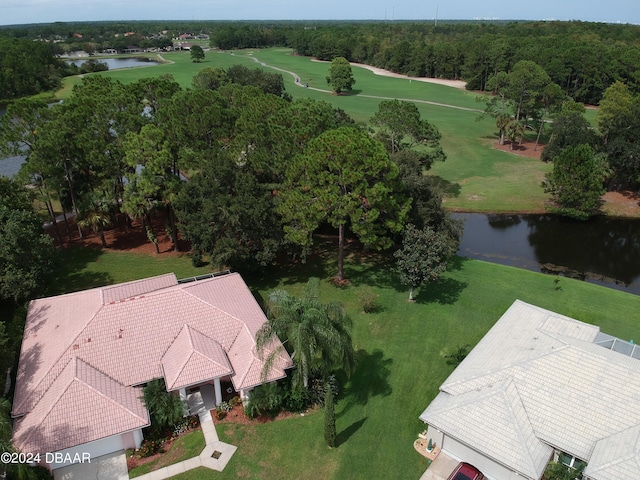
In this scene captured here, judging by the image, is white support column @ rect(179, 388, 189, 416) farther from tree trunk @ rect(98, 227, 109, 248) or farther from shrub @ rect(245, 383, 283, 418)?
tree trunk @ rect(98, 227, 109, 248)

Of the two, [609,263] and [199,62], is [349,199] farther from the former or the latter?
[199,62]

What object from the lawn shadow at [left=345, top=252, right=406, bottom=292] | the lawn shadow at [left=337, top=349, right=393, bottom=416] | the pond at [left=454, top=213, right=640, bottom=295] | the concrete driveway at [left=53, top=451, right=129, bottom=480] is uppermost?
the lawn shadow at [left=345, top=252, right=406, bottom=292]

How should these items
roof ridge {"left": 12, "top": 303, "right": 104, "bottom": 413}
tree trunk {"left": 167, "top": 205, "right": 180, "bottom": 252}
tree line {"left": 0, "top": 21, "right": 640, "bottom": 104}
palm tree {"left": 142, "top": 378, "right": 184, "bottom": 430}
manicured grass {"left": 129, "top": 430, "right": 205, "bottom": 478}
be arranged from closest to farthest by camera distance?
1. manicured grass {"left": 129, "top": 430, "right": 205, "bottom": 478}
2. roof ridge {"left": 12, "top": 303, "right": 104, "bottom": 413}
3. palm tree {"left": 142, "top": 378, "right": 184, "bottom": 430}
4. tree trunk {"left": 167, "top": 205, "right": 180, "bottom": 252}
5. tree line {"left": 0, "top": 21, "right": 640, "bottom": 104}

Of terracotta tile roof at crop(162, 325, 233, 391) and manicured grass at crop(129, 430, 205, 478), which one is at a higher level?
terracotta tile roof at crop(162, 325, 233, 391)

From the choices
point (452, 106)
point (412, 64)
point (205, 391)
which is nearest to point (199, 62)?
point (412, 64)

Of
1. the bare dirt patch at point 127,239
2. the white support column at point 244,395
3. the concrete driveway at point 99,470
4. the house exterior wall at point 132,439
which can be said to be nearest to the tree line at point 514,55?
the bare dirt patch at point 127,239

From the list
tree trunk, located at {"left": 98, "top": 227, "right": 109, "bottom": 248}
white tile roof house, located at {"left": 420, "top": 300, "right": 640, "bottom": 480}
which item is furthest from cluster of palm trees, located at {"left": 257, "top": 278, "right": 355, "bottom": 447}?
tree trunk, located at {"left": 98, "top": 227, "right": 109, "bottom": 248}
